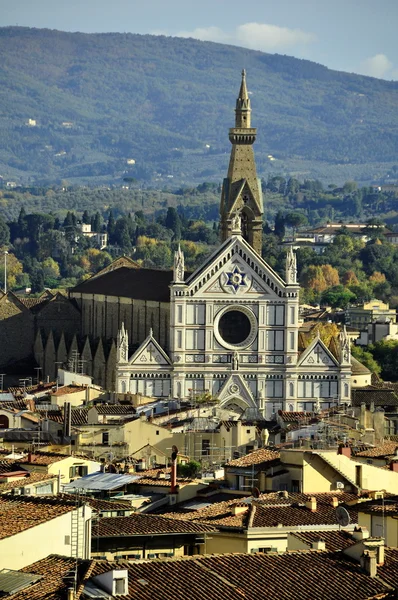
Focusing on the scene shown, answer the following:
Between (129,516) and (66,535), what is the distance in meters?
4.28

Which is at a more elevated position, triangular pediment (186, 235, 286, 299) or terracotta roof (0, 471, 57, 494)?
triangular pediment (186, 235, 286, 299)

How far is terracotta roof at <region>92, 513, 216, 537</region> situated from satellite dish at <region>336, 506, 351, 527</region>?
192cm

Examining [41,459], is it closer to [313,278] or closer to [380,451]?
[380,451]

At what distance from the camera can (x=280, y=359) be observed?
91125 millimetres

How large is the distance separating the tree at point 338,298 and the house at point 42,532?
132219mm

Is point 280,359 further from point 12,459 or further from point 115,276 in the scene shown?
point 12,459

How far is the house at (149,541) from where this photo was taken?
28547mm

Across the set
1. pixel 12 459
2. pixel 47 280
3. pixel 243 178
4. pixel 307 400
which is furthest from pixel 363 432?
pixel 47 280

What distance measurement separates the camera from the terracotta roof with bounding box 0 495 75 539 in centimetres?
2617

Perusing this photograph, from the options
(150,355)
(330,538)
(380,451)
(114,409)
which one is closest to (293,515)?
(330,538)

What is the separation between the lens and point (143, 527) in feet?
96.4

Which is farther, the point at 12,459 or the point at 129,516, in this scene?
the point at 12,459

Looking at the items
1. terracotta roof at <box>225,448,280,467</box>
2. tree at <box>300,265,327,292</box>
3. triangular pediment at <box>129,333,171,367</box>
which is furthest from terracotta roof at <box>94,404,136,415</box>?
tree at <box>300,265,327,292</box>

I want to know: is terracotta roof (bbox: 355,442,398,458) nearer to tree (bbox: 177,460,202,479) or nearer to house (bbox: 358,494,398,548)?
tree (bbox: 177,460,202,479)
